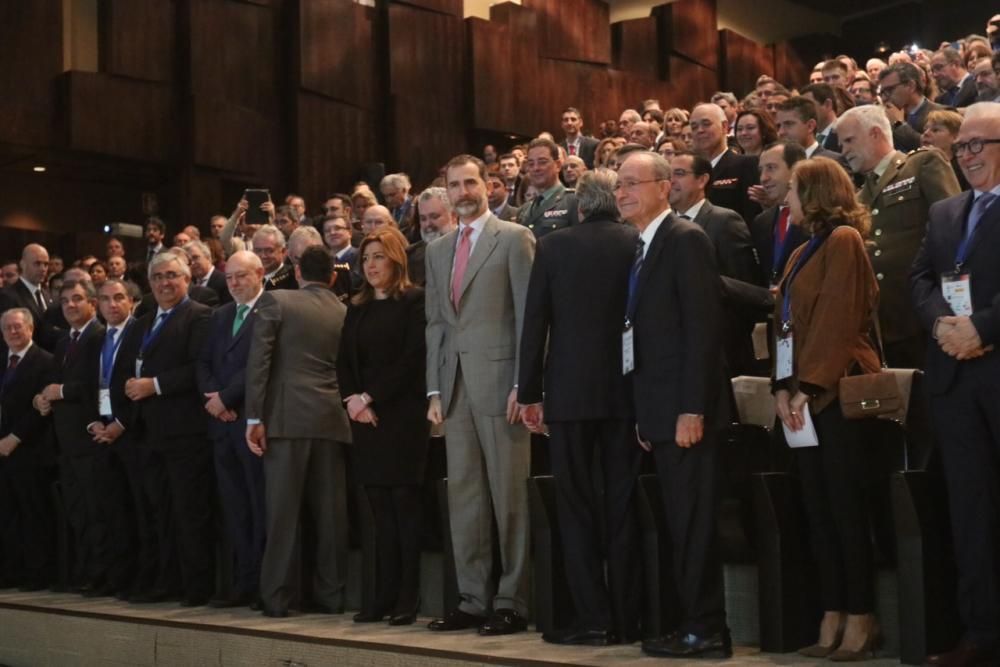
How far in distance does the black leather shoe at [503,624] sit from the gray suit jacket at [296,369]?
1.19 meters

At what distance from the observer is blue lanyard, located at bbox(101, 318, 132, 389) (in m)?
5.77

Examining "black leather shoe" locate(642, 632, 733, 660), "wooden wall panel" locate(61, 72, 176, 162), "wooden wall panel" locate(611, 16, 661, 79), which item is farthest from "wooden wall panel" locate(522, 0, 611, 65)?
"black leather shoe" locate(642, 632, 733, 660)

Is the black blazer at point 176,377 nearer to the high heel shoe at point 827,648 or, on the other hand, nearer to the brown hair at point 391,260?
the brown hair at point 391,260

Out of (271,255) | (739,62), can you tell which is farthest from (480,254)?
(739,62)

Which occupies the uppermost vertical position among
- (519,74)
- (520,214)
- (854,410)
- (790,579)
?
(519,74)

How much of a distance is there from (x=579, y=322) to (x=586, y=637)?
34.0 inches

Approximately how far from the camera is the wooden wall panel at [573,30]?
14594 millimetres

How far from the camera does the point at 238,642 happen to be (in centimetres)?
418

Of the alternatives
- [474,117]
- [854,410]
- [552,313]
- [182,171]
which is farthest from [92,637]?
[474,117]

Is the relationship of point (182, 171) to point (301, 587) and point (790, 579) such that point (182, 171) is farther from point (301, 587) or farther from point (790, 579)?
point (790, 579)

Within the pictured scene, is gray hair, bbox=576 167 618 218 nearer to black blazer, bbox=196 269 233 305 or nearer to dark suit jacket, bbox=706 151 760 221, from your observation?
dark suit jacket, bbox=706 151 760 221

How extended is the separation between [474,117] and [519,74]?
35.9 inches

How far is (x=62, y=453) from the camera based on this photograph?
6.06m

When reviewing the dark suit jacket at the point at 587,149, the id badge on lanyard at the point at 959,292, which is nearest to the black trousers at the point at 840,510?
the id badge on lanyard at the point at 959,292
